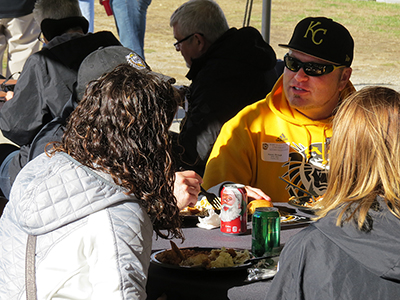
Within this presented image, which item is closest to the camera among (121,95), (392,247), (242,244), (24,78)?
(392,247)

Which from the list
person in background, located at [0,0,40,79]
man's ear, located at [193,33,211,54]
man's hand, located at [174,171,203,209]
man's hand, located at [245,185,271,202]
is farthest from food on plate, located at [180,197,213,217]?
person in background, located at [0,0,40,79]

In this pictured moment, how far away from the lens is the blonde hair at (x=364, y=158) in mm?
1414

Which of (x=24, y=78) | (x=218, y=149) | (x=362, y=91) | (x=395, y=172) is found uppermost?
(x=362, y=91)

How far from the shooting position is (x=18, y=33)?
261 inches

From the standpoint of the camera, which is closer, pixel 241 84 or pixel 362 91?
pixel 362 91

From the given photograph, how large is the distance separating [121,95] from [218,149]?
1462mm

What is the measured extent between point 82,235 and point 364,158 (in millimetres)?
827

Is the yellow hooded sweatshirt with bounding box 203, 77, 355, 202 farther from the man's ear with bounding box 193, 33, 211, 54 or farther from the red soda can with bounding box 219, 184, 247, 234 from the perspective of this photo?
the man's ear with bounding box 193, 33, 211, 54

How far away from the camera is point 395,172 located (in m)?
1.44

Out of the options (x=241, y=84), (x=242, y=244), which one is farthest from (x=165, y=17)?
(x=242, y=244)

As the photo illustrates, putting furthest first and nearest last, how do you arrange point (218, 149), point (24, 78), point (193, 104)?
point (193, 104)
point (24, 78)
point (218, 149)

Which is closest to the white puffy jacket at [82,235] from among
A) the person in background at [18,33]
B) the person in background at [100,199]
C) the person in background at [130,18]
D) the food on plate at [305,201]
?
the person in background at [100,199]

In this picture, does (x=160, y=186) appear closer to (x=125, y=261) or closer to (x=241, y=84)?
(x=125, y=261)

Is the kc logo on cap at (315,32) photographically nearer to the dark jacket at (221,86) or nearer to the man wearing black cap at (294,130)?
the man wearing black cap at (294,130)
